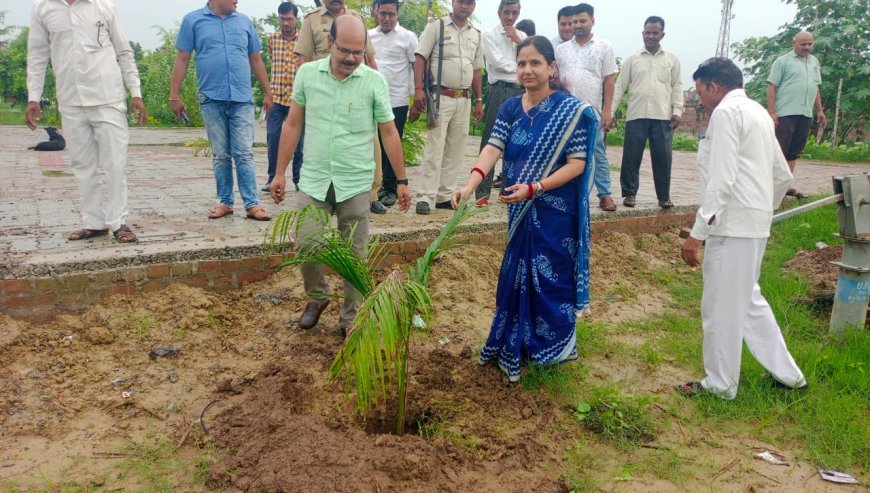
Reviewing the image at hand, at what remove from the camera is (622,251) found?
6.15 meters

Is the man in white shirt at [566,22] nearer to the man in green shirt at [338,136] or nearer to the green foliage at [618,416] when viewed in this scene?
the man in green shirt at [338,136]

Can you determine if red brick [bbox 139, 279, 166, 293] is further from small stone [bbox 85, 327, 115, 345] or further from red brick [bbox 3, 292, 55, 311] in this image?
red brick [bbox 3, 292, 55, 311]

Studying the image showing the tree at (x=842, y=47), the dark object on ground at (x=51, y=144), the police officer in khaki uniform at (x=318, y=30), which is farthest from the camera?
the tree at (x=842, y=47)

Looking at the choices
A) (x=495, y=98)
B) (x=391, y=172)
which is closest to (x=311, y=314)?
(x=391, y=172)

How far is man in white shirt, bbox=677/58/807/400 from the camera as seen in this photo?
3.04 m

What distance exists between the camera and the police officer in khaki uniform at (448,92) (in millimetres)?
5766

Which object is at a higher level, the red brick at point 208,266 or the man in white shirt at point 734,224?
the man in white shirt at point 734,224

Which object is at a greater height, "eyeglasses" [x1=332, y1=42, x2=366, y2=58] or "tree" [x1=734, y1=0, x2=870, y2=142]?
"tree" [x1=734, y1=0, x2=870, y2=142]

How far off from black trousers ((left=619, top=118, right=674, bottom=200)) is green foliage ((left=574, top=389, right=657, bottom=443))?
3.81 metres

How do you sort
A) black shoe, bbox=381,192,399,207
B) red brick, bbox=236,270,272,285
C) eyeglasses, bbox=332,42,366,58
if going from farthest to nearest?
black shoe, bbox=381,192,399,207 < red brick, bbox=236,270,272,285 < eyeglasses, bbox=332,42,366,58

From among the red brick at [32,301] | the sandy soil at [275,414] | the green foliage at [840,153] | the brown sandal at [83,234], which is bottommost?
the sandy soil at [275,414]

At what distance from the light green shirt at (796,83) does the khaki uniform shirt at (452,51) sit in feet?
14.1

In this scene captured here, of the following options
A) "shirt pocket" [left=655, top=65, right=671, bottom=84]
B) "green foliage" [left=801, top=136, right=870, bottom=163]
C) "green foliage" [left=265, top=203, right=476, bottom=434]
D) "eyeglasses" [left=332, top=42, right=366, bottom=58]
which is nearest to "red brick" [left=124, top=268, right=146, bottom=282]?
"green foliage" [left=265, top=203, right=476, bottom=434]

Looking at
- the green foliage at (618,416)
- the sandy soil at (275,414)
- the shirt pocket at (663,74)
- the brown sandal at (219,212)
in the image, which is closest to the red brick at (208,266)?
the sandy soil at (275,414)
